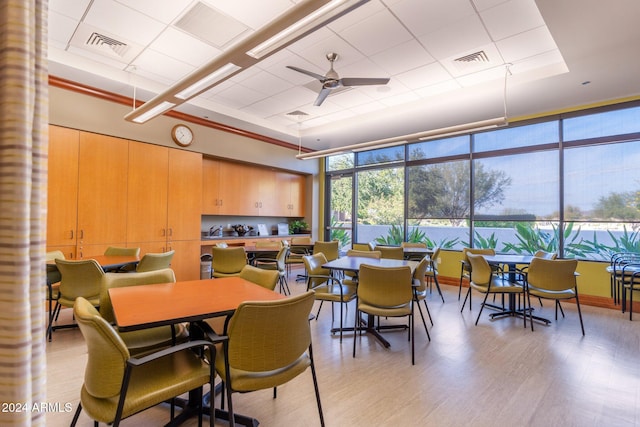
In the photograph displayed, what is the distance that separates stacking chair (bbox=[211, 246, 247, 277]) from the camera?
4633 mm

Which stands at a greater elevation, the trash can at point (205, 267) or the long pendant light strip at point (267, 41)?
the long pendant light strip at point (267, 41)

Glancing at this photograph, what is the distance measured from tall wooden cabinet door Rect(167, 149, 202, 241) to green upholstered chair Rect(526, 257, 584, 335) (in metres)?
5.59

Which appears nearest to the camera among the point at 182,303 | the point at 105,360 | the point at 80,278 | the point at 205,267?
the point at 105,360

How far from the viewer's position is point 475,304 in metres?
5.02

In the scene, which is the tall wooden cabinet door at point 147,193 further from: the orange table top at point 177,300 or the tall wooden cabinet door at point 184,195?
the orange table top at point 177,300

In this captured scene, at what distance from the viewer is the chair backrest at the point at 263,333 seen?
5.32 ft

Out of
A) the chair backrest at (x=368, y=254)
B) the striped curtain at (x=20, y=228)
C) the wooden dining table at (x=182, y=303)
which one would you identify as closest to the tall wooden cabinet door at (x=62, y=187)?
the wooden dining table at (x=182, y=303)

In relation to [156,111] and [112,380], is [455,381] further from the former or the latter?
[156,111]

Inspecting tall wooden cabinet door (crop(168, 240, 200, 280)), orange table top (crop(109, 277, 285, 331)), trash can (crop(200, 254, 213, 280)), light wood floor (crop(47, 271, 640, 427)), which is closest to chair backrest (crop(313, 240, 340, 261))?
light wood floor (crop(47, 271, 640, 427))

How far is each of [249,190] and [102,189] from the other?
10.5 feet

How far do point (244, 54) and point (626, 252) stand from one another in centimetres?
635

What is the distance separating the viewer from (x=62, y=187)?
14.7 ft

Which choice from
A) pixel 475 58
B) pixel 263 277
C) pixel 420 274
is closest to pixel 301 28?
pixel 263 277

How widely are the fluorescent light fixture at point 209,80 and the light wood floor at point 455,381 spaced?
8.93 ft
